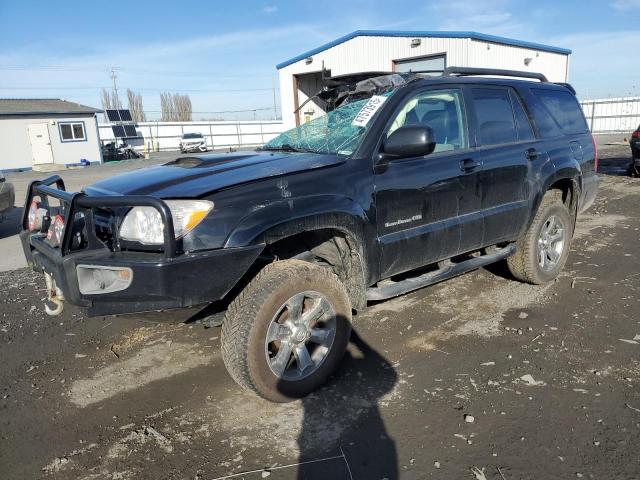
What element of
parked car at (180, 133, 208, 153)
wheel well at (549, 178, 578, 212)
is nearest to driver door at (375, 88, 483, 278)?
wheel well at (549, 178, 578, 212)

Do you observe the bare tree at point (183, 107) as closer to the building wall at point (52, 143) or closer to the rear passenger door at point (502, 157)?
the building wall at point (52, 143)

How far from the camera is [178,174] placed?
10.3 feet

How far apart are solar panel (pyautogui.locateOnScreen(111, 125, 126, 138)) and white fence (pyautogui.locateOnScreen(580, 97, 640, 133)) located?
3385 cm

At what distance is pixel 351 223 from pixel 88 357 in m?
2.30

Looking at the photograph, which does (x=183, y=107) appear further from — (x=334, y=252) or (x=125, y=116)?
(x=334, y=252)

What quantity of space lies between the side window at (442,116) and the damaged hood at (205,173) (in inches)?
33.4

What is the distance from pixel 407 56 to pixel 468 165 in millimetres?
17130

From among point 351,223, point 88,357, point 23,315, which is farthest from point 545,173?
point 23,315

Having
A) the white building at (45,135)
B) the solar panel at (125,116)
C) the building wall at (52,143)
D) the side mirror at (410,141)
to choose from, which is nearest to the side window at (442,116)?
the side mirror at (410,141)

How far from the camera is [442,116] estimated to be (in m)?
3.91

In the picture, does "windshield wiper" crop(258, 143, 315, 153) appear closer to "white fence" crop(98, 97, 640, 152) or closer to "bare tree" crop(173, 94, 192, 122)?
"white fence" crop(98, 97, 640, 152)

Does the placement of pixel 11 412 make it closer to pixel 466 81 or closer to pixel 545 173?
pixel 466 81

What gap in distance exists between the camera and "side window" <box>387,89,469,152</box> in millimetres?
3721

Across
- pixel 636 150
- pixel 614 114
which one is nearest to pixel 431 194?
pixel 636 150
